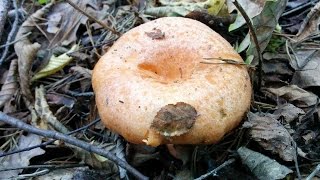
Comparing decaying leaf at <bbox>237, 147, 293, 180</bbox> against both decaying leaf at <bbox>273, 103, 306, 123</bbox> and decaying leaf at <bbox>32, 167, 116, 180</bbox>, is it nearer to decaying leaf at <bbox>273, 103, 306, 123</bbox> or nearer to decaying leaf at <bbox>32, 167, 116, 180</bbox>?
decaying leaf at <bbox>273, 103, 306, 123</bbox>

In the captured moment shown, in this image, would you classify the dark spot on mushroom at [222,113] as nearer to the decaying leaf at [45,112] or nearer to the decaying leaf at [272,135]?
the decaying leaf at [272,135]

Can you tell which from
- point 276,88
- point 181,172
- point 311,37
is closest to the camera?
point 181,172

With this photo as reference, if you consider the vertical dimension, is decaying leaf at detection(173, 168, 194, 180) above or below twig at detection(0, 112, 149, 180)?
below

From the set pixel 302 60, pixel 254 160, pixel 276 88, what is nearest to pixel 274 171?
pixel 254 160

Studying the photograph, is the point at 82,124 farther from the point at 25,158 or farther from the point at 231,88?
the point at 231,88

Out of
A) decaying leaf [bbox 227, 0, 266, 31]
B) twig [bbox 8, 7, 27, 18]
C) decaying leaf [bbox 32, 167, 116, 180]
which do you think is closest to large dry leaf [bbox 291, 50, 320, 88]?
decaying leaf [bbox 227, 0, 266, 31]

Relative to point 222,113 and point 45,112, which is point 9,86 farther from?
point 222,113

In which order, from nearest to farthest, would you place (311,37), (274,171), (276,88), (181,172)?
1. (274,171)
2. (181,172)
3. (276,88)
4. (311,37)

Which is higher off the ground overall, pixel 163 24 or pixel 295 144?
pixel 163 24
